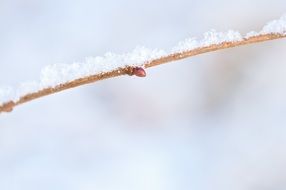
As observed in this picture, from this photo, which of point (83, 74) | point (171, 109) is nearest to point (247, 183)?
point (171, 109)

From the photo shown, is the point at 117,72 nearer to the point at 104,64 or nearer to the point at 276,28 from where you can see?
the point at 104,64

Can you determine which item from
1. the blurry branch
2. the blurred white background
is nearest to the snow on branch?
the blurry branch

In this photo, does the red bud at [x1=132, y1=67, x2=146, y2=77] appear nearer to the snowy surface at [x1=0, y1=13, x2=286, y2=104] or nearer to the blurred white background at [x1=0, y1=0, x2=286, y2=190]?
the snowy surface at [x1=0, y1=13, x2=286, y2=104]

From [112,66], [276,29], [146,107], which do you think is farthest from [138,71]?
[146,107]

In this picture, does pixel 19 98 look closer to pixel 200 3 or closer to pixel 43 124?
pixel 43 124

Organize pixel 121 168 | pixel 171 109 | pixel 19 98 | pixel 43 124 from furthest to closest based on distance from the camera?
pixel 171 109
pixel 43 124
pixel 121 168
pixel 19 98

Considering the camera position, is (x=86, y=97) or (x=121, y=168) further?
(x=86, y=97)
